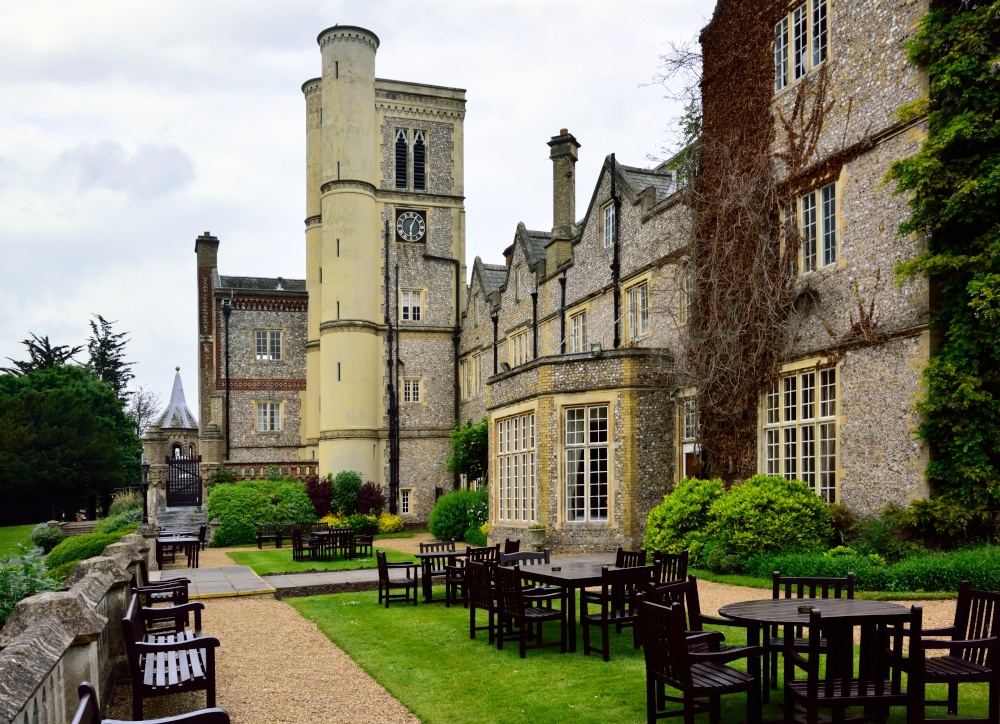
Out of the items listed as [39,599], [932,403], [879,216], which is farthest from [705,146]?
[39,599]

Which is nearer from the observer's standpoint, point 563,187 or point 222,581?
point 222,581

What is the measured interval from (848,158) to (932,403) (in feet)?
15.4

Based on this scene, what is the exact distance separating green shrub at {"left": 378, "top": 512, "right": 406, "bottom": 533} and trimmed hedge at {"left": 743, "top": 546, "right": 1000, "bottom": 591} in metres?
21.2

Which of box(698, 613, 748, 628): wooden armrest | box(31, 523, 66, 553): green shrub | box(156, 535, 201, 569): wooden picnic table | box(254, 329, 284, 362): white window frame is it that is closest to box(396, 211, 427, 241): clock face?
box(254, 329, 284, 362): white window frame

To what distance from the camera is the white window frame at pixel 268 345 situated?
40219 millimetres

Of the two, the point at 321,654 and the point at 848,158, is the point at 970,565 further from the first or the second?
the point at 321,654

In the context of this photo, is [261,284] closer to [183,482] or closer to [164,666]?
[183,482]

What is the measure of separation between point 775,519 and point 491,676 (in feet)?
25.9

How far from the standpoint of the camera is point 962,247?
12602 mm

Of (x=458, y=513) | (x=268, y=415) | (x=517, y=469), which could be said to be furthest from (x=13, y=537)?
(x=517, y=469)

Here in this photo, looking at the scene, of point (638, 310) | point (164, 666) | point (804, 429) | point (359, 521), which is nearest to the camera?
point (164, 666)

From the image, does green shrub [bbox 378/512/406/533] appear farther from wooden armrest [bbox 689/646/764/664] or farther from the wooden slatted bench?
wooden armrest [bbox 689/646/764/664]

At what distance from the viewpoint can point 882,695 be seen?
5.56m

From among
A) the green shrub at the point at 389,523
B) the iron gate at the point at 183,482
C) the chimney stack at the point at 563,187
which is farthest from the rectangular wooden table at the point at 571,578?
the iron gate at the point at 183,482
